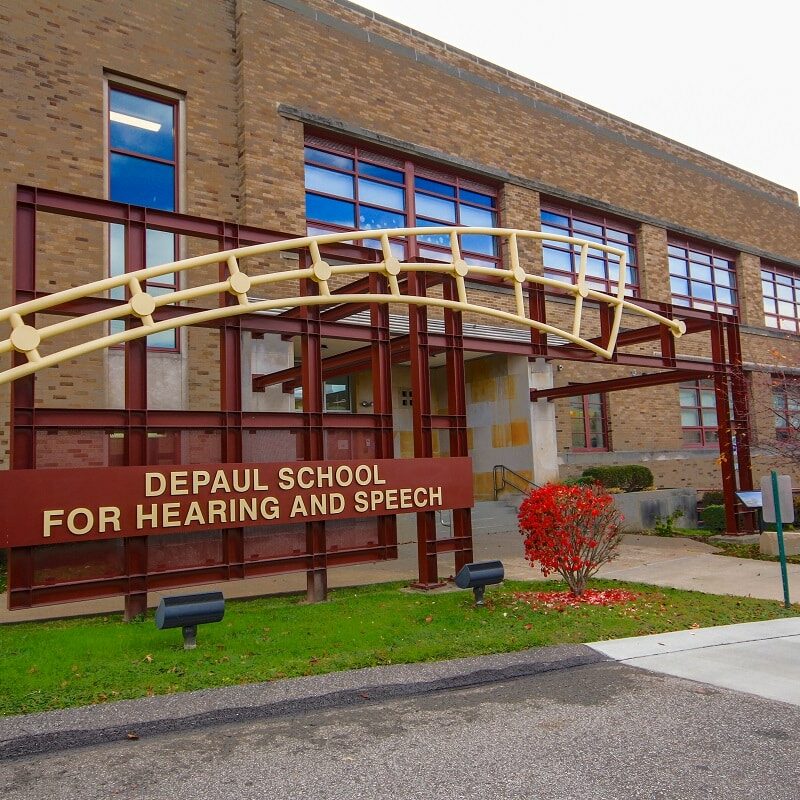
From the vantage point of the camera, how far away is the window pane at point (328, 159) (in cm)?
1794

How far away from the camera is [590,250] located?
2417 cm

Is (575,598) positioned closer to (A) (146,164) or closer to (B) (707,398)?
(A) (146,164)

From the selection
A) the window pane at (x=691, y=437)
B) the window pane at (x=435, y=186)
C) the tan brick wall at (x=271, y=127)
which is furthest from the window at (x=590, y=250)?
the window pane at (x=691, y=437)

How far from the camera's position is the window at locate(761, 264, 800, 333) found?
99.8 ft

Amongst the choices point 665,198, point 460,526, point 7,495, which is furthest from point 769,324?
point 7,495

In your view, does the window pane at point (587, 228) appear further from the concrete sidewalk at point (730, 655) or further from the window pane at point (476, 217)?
the concrete sidewalk at point (730, 655)

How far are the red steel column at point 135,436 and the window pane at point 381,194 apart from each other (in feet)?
32.6

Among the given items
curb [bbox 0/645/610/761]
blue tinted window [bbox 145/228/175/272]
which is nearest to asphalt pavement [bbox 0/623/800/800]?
curb [bbox 0/645/610/761]

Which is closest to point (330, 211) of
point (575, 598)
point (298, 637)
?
point (575, 598)

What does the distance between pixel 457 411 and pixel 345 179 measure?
8891mm

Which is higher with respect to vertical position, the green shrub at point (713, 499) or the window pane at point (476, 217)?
the window pane at point (476, 217)

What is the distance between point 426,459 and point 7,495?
18.2 ft

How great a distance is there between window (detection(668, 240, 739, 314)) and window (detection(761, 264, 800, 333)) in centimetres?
220

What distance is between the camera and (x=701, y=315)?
17.8m
